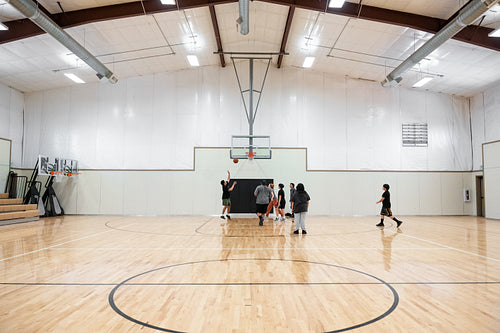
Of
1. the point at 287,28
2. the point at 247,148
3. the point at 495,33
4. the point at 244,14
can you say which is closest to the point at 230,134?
the point at 247,148

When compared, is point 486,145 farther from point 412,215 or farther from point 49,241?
point 49,241

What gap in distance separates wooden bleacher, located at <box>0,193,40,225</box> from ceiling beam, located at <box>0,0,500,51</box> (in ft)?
18.6

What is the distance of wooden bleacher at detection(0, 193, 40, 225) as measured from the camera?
11164 mm

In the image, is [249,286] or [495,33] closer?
[249,286]

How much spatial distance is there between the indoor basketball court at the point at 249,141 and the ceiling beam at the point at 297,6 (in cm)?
5

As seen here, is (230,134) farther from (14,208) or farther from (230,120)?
(14,208)

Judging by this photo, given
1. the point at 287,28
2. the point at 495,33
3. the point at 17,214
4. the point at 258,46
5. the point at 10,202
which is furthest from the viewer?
the point at 258,46

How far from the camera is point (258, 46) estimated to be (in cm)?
1488

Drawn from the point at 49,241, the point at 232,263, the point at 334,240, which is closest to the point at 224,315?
the point at 232,263

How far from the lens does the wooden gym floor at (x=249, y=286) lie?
2934mm

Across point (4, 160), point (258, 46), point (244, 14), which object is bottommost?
point (4, 160)

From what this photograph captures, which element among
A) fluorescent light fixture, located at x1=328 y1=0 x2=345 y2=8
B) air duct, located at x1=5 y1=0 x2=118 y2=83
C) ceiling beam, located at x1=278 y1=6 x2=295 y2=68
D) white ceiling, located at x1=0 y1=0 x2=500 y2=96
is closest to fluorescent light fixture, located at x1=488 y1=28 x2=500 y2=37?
white ceiling, located at x1=0 y1=0 x2=500 y2=96

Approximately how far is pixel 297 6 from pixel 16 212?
1203 centimetres

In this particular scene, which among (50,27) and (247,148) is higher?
(50,27)
